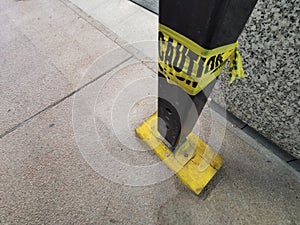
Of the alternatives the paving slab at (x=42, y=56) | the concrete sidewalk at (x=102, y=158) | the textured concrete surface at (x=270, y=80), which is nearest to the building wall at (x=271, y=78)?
the textured concrete surface at (x=270, y=80)

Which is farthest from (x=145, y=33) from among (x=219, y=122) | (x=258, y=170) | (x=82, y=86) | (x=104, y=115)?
(x=258, y=170)

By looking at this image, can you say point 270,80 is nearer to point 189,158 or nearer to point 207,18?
point 189,158

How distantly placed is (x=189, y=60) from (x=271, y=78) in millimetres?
687

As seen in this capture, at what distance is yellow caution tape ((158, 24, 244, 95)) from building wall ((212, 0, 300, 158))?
1.21 ft

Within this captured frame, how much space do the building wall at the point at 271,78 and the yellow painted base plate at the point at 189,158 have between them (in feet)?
1.24

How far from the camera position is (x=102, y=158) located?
51.5 inches

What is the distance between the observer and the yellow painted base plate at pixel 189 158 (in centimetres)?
116

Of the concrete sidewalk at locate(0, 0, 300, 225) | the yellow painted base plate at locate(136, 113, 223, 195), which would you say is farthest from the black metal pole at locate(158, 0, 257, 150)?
the concrete sidewalk at locate(0, 0, 300, 225)

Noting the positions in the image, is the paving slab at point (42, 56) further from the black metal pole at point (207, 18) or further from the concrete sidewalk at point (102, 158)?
the black metal pole at point (207, 18)

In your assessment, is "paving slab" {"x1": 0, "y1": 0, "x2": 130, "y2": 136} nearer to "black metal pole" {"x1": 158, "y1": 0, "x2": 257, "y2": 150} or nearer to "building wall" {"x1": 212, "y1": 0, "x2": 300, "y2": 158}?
"building wall" {"x1": 212, "y1": 0, "x2": 300, "y2": 158}

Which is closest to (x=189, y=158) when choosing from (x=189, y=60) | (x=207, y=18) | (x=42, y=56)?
(x=189, y=60)

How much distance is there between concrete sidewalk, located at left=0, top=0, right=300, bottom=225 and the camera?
1117 mm

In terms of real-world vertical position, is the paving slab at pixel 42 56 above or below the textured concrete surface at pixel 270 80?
below

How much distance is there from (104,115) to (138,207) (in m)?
0.72
